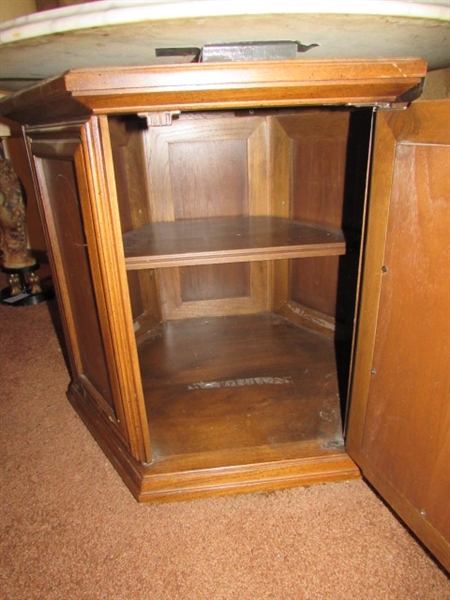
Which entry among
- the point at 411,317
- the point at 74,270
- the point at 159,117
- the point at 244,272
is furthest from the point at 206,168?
the point at 411,317

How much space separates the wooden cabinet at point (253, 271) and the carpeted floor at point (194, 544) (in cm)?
5

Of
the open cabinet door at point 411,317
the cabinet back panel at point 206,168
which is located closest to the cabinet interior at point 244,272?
the cabinet back panel at point 206,168

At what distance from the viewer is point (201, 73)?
597 mm

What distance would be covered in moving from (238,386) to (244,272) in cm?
52

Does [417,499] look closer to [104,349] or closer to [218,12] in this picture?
[104,349]

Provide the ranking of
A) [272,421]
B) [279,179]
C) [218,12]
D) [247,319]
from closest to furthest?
[218,12], [272,421], [279,179], [247,319]

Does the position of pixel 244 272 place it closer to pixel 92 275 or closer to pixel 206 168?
pixel 206 168

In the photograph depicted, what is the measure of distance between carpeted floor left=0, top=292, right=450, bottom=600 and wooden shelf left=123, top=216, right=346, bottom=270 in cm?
53

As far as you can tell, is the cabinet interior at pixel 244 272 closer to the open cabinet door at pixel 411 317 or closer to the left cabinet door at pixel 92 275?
the left cabinet door at pixel 92 275

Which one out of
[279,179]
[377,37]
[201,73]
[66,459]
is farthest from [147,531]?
[279,179]

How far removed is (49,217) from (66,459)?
60cm

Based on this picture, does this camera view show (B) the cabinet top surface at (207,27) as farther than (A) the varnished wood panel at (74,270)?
No

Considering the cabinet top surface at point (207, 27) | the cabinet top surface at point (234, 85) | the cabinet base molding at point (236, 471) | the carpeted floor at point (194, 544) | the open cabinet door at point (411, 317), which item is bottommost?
the carpeted floor at point (194, 544)

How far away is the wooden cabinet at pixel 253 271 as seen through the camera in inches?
24.6
